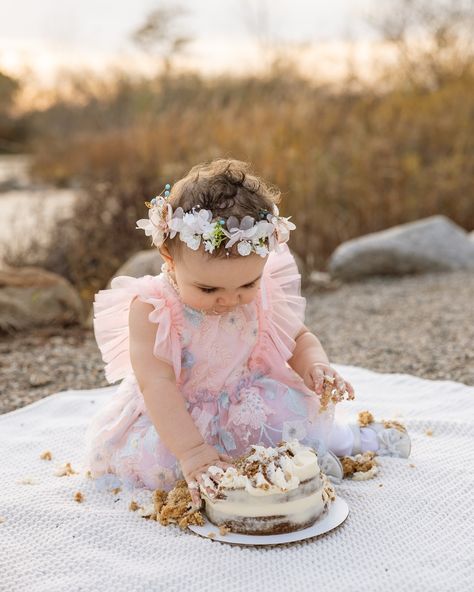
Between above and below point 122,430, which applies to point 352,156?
above

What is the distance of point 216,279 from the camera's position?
212 cm

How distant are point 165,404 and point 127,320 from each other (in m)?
0.41

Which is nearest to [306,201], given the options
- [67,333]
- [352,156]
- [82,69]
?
[352,156]

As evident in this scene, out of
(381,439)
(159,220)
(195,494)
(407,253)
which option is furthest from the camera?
(407,253)

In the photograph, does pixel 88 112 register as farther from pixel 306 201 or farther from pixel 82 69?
pixel 306 201

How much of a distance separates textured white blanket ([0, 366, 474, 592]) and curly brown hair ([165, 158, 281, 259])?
735mm

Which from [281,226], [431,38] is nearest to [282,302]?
[281,226]

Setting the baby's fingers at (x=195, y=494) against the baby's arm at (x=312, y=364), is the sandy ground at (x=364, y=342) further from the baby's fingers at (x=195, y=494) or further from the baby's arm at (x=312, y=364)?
the baby's fingers at (x=195, y=494)

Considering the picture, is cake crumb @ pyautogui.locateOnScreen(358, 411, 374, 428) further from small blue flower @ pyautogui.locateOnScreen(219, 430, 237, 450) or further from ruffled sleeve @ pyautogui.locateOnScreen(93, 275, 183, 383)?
ruffled sleeve @ pyautogui.locateOnScreen(93, 275, 183, 383)

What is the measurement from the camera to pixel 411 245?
5.59 meters

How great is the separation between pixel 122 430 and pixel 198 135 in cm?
558

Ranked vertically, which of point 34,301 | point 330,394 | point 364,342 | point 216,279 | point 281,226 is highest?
point 281,226

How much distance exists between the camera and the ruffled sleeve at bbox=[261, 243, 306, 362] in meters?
2.42

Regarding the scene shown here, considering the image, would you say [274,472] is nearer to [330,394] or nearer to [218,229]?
[330,394]
